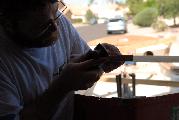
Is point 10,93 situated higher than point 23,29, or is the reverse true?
point 23,29

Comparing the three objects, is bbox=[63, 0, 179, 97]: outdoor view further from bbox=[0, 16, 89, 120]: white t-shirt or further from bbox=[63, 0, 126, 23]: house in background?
bbox=[0, 16, 89, 120]: white t-shirt

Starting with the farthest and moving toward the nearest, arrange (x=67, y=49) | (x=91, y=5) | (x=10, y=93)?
(x=91, y=5) < (x=67, y=49) < (x=10, y=93)

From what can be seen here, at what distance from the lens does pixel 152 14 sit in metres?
3.61

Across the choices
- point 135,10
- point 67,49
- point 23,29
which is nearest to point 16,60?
point 23,29

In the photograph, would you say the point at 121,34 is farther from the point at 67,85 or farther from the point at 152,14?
the point at 67,85

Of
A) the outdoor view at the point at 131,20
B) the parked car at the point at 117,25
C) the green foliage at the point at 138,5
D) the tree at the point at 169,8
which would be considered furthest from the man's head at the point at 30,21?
the parked car at the point at 117,25

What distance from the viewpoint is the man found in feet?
2.15

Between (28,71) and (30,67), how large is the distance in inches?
0.5

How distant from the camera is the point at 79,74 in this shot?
679 mm

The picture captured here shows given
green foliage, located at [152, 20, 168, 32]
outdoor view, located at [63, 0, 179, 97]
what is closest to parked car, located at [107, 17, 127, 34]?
outdoor view, located at [63, 0, 179, 97]

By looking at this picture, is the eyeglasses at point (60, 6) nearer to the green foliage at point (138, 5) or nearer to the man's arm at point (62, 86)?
Answer: the man's arm at point (62, 86)

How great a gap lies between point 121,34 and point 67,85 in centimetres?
330

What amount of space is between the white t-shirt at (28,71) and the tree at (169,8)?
2.49m

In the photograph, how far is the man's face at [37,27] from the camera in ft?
2.22
